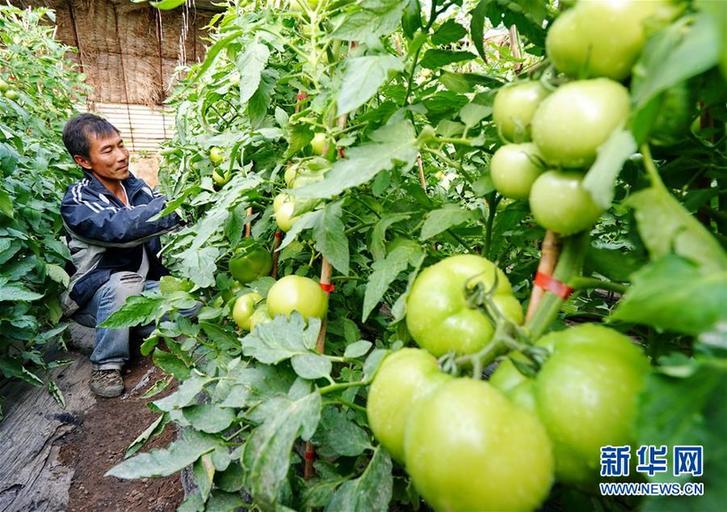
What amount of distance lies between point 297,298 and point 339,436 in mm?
255

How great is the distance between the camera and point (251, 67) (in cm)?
85

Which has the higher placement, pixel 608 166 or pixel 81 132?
pixel 608 166

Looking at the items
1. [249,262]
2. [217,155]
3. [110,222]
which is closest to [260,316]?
[249,262]

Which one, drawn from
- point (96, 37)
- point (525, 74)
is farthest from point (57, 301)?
point (96, 37)

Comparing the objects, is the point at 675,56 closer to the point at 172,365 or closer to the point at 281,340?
the point at 281,340

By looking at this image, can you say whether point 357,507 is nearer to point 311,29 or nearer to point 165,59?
point 311,29

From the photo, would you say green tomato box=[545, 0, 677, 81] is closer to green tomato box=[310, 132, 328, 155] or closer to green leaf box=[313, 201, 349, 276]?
green leaf box=[313, 201, 349, 276]

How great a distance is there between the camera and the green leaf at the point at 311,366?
602 mm

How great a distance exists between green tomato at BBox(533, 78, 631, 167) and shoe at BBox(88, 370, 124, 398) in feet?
7.48

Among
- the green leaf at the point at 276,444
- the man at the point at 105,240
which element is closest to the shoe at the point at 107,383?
the man at the point at 105,240

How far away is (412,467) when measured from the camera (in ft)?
1.19

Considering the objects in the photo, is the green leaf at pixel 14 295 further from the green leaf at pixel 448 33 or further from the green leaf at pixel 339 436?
the green leaf at pixel 448 33

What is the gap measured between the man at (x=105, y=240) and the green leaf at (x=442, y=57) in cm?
166

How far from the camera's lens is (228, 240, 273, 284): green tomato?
3.55ft
